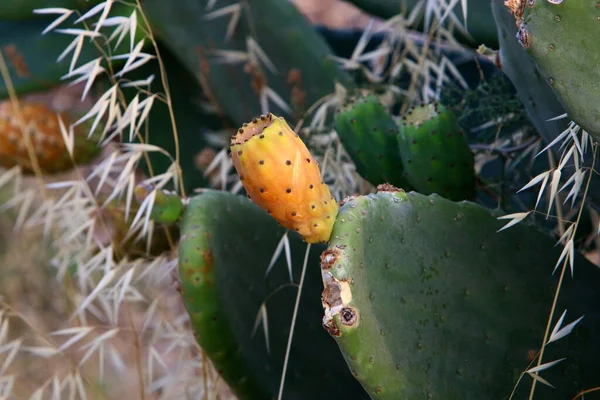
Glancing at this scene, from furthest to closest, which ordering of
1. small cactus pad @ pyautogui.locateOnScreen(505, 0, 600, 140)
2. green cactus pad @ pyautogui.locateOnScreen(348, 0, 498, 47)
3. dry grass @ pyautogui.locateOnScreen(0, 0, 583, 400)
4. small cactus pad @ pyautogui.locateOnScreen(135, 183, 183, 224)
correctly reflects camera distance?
green cactus pad @ pyautogui.locateOnScreen(348, 0, 498, 47) < dry grass @ pyautogui.locateOnScreen(0, 0, 583, 400) < small cactus pad @ pyautogui.locateOnScreen(135, 183, 183, 224) < small cactus pad @ pyautogui.locateOnScreen(505, 0, 600, 140)

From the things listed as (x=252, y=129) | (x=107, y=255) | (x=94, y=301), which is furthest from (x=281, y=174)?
(x=94, y=301)

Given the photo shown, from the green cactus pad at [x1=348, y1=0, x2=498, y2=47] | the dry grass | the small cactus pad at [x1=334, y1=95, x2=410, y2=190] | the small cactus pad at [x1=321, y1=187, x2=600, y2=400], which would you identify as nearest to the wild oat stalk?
the dry grass

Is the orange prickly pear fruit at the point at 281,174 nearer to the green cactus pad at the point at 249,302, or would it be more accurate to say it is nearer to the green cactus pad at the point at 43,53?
the green cactus pad at the point at 249,302

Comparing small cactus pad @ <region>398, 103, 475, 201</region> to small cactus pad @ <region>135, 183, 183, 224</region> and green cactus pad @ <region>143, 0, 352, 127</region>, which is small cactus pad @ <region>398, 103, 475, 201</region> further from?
green cactus pad @ <region>143, 0, 352, 127</region>

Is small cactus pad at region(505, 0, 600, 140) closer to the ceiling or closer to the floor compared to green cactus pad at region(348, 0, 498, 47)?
closer to the ceiling

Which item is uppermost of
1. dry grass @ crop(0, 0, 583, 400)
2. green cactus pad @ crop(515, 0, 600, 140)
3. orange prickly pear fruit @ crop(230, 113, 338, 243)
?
green cactus pad @ crop(515, 0, 600, 140)

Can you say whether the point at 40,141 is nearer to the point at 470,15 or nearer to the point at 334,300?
the point at 470,15

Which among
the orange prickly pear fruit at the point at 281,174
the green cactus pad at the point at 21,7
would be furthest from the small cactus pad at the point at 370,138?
the green cactus pad at the point at 21,7

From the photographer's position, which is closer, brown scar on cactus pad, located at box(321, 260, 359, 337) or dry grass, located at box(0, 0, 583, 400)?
brown scar on cactus pad, located at box(321, 260, 359, 337)

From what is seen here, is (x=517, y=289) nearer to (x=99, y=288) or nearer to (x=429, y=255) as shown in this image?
(x=429, y=255)
